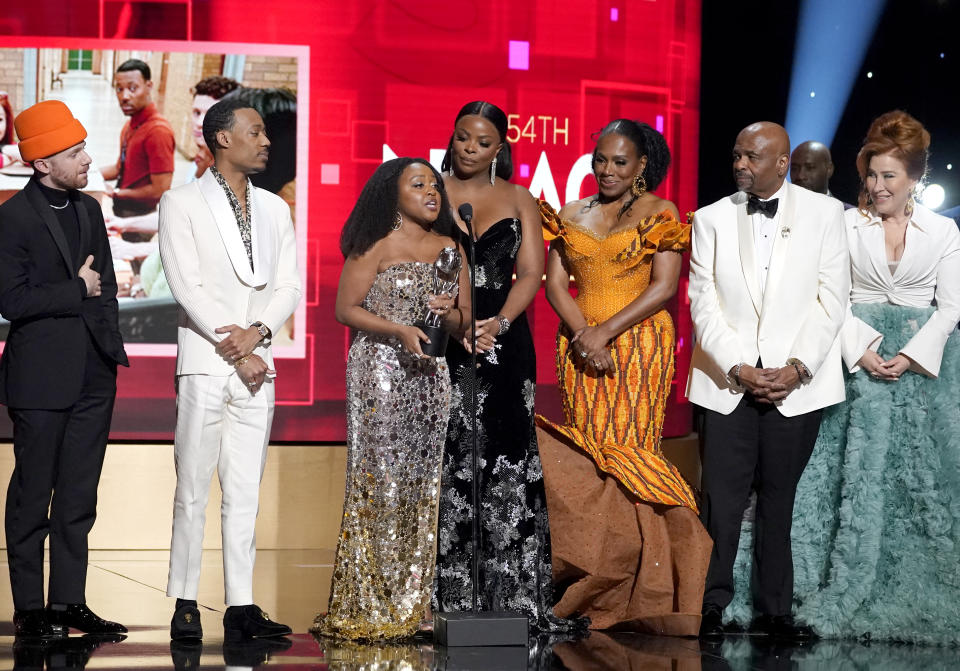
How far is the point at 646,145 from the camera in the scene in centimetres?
526

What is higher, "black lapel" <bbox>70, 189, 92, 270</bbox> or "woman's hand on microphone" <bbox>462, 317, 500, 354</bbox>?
"black lapel" <bbox>70, 189, 92, 270</bbox>

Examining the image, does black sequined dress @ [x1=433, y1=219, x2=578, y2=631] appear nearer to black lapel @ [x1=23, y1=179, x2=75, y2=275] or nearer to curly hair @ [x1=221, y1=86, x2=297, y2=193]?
black lapel @ [x1=23, y1=179, x2=75, y2=275]

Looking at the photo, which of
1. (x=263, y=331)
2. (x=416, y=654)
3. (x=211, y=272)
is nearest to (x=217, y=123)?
(x=211, y=272)

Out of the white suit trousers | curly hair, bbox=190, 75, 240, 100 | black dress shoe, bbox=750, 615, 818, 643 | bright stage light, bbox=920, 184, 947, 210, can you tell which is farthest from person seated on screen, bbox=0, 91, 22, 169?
bright stage light, bbox=920, 184, 947, 210

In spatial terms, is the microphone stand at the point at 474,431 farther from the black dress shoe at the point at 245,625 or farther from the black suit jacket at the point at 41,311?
the black suit jacket at the point at 41,311

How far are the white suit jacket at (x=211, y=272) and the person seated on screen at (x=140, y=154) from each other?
239 centimetres

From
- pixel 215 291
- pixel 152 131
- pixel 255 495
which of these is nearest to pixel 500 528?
pixel 255 495

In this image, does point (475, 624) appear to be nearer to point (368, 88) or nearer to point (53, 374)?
point (53, 374)

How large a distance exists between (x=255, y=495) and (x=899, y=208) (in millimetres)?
2963

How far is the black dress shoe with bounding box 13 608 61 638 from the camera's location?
4.56 m

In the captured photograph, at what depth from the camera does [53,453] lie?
15.2ft

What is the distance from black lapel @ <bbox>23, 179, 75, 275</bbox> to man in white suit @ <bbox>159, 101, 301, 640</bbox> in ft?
1.38

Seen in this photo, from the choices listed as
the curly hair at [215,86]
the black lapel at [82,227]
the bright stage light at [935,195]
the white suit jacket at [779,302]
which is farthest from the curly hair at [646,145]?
the bright stage light at [935,195]

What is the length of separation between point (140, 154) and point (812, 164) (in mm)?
3697
